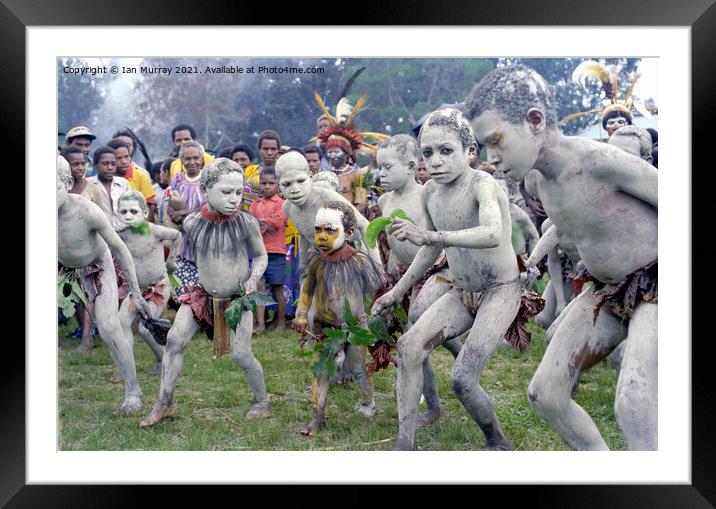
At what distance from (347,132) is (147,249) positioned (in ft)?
7.70

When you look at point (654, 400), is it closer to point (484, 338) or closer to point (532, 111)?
point (484, 338)

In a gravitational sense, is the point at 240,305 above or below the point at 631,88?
below

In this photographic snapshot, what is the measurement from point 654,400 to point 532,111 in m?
1.55

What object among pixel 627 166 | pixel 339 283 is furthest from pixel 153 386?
pixel 627 166

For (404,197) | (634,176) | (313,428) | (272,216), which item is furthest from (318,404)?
(272,216)

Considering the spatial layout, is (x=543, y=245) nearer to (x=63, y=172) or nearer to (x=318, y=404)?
(x=318, y=404)

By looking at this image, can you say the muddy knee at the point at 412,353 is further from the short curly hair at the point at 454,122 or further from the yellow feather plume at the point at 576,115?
the yellow feather plume at the point at 576,115

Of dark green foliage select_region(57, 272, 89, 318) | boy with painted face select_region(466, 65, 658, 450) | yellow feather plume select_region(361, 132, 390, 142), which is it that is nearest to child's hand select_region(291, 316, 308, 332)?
dark green foliage select_region(57, 272, 89, 318)

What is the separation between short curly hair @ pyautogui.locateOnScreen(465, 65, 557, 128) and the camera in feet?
12.2

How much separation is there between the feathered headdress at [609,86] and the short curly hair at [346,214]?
9.45 feet

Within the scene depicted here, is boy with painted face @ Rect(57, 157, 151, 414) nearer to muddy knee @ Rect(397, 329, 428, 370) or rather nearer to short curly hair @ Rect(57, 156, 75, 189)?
short curly hair @ Rect(57, 156, 75, 189)

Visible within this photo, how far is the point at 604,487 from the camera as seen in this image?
12.5 ft

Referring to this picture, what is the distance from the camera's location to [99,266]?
17.6 ft

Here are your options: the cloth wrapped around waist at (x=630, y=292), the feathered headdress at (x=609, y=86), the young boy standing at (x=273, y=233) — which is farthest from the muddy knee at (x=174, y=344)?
the feathered headdress at (x=609, y=86)
